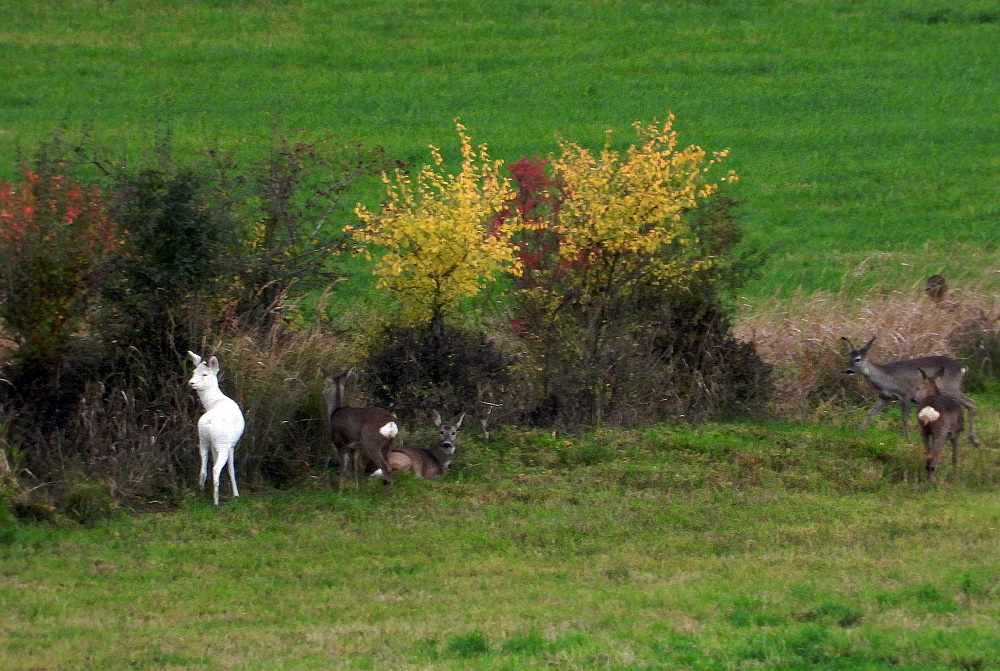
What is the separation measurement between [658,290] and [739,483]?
3.88 m

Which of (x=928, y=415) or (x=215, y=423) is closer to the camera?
(x=215, y=423)

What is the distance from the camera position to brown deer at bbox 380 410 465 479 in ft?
46.1

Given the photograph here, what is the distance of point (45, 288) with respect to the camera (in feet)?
43.1

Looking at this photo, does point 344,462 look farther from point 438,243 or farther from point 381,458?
point 438,243

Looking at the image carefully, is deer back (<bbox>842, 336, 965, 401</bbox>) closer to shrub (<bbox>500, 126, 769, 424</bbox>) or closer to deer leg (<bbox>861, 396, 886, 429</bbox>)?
deer leg (<bbox>861, 396, 886, 429</bbox>)

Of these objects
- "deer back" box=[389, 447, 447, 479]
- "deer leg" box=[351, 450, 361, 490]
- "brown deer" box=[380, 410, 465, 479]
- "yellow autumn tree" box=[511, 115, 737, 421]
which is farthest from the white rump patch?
"deer leg" box=[351, 450, 361, 490]

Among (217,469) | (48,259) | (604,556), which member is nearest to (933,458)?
(604,556)

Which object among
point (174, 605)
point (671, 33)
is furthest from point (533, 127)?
point (174, 605)

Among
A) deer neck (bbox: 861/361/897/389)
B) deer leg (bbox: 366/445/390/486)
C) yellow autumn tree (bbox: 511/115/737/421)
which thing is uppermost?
yellow autumn tree (bbox: 511/115/737/421)

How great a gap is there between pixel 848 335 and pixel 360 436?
887 cm

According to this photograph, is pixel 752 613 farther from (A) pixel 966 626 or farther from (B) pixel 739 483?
(B) pixel 739 483

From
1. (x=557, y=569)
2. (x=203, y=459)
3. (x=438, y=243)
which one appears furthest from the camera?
(x=438, y=243)

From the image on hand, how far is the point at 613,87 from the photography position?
44.7 meters

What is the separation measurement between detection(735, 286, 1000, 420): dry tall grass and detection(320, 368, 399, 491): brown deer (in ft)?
20.4
